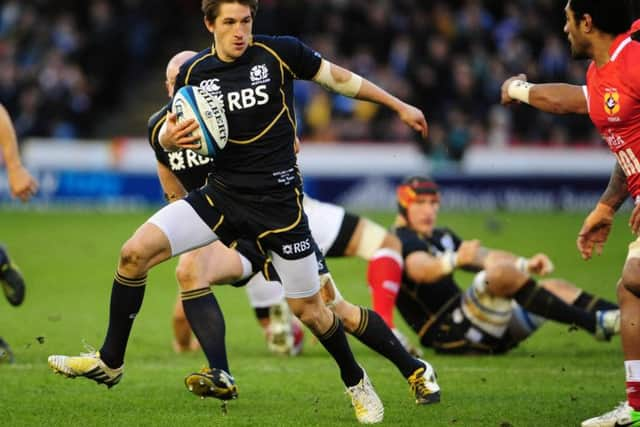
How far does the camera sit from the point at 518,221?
21.3 metres

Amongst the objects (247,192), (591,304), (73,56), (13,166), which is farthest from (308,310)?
(73,56)

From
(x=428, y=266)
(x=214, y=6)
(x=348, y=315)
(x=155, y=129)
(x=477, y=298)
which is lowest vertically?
(x=477, y=298)

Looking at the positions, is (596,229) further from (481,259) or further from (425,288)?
(425,288)

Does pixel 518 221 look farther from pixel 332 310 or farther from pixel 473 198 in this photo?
pixel 332 310

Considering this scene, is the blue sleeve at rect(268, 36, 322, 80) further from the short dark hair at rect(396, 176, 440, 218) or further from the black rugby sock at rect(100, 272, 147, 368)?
the short dark hair at rect(396, 176, 440, 218)

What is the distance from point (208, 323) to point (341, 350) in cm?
90

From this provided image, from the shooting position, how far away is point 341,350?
696 cm

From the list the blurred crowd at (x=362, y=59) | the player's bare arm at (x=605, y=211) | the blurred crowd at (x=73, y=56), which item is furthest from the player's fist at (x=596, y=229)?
the blurred crowd at (x=73, y=56)

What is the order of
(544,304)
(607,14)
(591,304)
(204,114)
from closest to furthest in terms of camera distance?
(607,14), (204,114), (544,304), (591,304)

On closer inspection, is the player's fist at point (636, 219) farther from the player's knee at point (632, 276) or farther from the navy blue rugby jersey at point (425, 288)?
the navy blue rugby jersey at point (425, 288)

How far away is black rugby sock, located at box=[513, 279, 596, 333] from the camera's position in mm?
9188

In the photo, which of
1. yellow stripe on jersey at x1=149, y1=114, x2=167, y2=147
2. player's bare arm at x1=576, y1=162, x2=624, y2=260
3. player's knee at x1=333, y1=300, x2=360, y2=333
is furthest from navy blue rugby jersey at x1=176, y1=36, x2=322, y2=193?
player's bare arm at x1=576, y1=162, x2=624, y2=260

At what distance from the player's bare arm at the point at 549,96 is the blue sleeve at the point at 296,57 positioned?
108 cm

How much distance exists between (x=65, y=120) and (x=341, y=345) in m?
20.2
